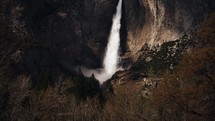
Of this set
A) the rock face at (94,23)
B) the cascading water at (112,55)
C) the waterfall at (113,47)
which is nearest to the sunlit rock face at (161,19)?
the rock face at (94,23)

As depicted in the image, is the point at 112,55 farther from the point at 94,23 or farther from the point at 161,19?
the point at 161,19

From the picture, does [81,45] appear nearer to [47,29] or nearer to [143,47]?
[47,29]

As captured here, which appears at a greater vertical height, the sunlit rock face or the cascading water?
the sunlit rock face

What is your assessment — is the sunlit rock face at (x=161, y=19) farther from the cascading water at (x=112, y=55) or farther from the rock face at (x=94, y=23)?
the cascading water at (x=112, y=55)

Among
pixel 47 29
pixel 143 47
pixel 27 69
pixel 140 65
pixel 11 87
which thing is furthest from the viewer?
pixel 47 29

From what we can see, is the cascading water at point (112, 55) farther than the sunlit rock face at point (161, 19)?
Yes

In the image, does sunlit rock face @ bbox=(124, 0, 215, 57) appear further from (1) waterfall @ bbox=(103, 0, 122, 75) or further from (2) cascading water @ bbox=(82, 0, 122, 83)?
(2) cascading water @ bbox=(82, 0, 122, 83)

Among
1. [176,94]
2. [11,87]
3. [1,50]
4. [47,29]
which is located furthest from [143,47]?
[176,94]

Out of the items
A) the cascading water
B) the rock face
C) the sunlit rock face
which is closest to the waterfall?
the cascading water
